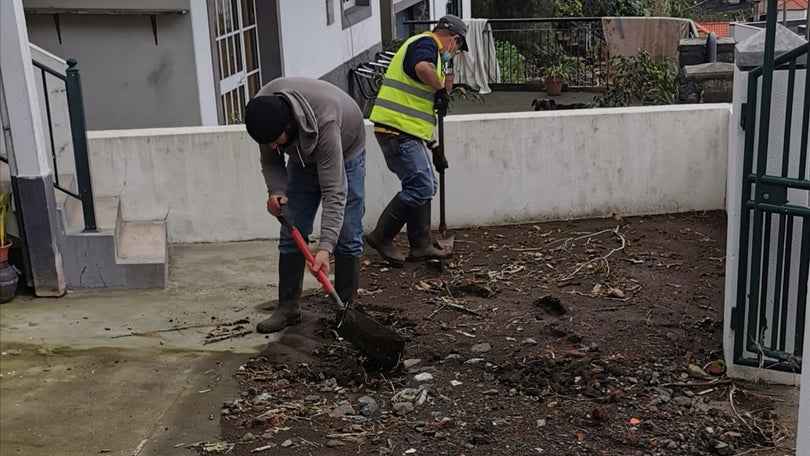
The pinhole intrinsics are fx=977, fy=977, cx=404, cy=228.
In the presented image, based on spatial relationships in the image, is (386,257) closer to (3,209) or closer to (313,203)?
(313,203)

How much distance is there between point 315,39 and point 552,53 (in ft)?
24.5

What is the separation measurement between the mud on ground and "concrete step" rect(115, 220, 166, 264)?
123cm

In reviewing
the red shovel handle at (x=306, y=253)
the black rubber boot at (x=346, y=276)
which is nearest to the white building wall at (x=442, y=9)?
the black rubber boot at (x=346, y=276)

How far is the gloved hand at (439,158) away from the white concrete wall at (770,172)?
2.54m

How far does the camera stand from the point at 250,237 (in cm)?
759

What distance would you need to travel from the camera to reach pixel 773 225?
15.6ft

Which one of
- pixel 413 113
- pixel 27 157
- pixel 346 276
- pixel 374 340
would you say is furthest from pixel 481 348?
pixel 27 157

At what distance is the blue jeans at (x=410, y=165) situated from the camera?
22.1 ft

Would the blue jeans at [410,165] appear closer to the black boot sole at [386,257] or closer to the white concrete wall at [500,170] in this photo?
the black boot sole at [386,257]

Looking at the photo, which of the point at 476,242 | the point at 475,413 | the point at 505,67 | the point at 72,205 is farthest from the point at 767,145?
the point at 505,67

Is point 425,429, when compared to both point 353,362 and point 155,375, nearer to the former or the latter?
point 353,362

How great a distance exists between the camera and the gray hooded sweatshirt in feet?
16.7

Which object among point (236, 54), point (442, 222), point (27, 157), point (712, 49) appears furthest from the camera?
point (236, 54)

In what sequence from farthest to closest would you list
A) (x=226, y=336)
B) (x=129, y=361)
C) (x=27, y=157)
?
1. (x=27, y=157)
2. (x=226, y=336)
3. (x=129, y=361)
